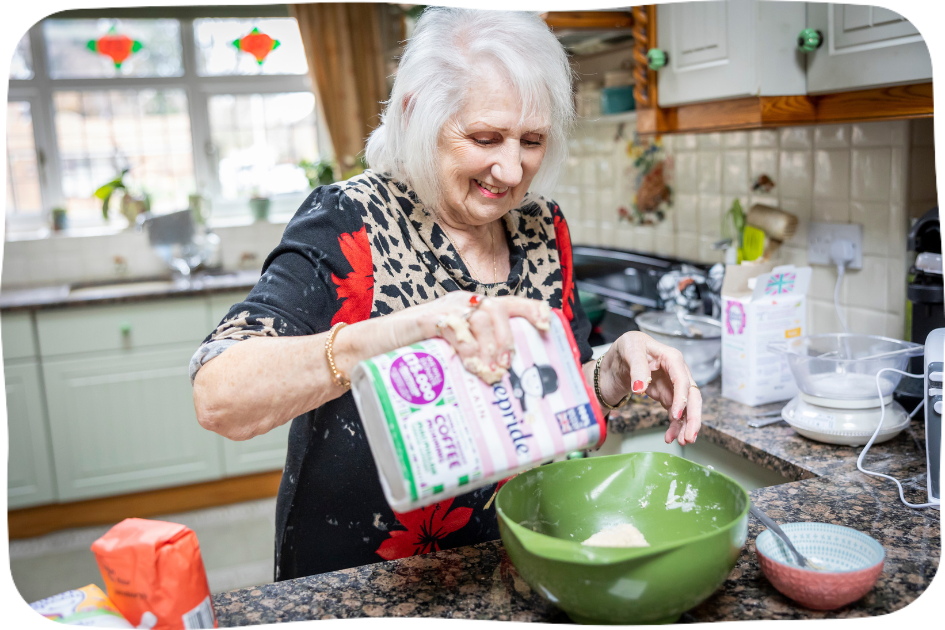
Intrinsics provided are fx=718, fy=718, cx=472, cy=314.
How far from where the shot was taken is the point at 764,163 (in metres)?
1.66

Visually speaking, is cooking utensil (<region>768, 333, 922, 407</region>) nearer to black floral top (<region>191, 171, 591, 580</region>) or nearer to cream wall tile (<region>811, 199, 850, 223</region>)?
cream wall tile (<region>811, 199, 850, 223</region>)

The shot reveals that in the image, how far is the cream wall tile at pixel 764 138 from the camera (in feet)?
5.29

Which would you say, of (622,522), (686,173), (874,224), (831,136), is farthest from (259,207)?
(622,522)

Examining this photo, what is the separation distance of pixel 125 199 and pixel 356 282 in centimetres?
239

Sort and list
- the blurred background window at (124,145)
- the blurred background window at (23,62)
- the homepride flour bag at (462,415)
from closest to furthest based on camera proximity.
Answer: the homepride flour bag at (462,415)
the blurred background window at (23,62)
the blurred background window at (124,145)

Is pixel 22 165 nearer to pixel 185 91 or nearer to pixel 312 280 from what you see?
pixel 185 91

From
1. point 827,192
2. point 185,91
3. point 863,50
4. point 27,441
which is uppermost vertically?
point 185,91

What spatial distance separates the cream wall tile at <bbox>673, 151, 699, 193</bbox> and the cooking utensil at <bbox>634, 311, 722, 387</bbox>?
0.61 m

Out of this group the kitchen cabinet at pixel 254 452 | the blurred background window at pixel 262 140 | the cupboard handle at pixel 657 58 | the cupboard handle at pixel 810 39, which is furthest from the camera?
the blurred background window at pixel 262 140

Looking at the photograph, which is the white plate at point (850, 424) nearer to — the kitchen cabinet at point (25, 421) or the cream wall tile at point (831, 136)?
the cream wall tile at point (831, 136)

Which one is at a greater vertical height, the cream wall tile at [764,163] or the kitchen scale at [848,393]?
the cream wall tile at [764,163]

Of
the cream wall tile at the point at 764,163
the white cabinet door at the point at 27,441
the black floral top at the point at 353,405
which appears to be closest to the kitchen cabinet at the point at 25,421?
the white cabinet door at the point at 27,441

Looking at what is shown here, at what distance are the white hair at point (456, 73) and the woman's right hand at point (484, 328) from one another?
334 millimetres

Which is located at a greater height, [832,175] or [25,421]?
[832,175]
